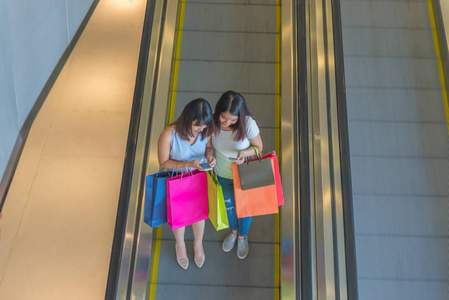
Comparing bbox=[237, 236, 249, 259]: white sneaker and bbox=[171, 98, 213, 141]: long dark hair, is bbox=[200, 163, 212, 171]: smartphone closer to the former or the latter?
bbox=[171, 98, 213, 141]: long dark hair

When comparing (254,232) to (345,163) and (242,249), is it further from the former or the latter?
(345,163)

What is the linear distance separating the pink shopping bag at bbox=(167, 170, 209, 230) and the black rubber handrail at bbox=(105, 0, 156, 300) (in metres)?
0.66

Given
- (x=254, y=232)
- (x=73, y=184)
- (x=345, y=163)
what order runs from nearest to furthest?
(x=345, y=163) → (x=254, y=232) → (x=73, y=184)

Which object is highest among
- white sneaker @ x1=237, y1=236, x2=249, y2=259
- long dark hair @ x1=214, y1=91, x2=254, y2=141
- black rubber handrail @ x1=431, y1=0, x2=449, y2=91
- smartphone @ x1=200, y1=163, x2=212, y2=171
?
black rubber handrail @ x1=431, y1=0, x2=449, y2=91

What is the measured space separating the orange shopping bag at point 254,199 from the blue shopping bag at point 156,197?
21.4 inches

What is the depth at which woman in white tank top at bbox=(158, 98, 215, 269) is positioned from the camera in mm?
2998

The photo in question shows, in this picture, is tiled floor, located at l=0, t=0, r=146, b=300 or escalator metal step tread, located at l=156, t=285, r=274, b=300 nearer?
escalator metal step tread, located at l=156, t=285, r=274, b=300

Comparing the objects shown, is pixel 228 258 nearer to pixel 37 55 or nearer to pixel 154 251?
pixel 154 251

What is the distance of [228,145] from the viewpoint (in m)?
3.37

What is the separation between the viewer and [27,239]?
4.27 m

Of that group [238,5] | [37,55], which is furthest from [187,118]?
[238,5]

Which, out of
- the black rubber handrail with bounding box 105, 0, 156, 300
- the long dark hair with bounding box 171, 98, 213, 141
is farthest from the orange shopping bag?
the black rubber handrail with bounding box 105, 0, 156, 300

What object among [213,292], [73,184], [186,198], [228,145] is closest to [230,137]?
[228,145]

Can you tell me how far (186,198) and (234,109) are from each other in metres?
0.83
